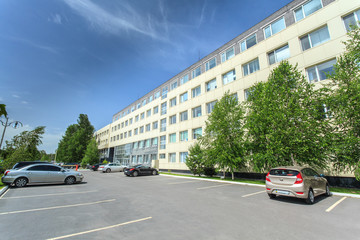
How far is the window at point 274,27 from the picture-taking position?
1874cm

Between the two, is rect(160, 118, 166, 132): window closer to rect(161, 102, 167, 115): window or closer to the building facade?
the building facade

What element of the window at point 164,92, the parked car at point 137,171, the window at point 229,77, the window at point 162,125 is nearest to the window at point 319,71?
the window at point 229,77

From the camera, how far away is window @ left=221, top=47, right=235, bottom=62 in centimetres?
2348

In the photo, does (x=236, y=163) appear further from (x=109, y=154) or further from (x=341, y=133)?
(x=109, y=154)

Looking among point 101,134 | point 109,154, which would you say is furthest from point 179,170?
point 101,134

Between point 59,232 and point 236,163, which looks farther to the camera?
point 236,163

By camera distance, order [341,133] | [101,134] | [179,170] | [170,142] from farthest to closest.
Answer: [101,134], [170,142], [179,170], [341,133]

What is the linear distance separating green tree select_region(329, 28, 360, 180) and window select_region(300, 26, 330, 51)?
3.86 metres

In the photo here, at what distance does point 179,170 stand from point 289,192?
855 inches

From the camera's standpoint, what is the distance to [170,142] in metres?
31.7

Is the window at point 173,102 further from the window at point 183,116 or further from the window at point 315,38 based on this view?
the window at point 315,38

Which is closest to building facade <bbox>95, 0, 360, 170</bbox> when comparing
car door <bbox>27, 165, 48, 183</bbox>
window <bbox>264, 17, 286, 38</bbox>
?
window <bbox>264, 17, 286, 38</bbox>

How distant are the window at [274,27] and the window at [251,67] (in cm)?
314

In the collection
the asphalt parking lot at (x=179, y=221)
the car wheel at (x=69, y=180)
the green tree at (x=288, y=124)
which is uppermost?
the green tree at (x=288, y=124)
